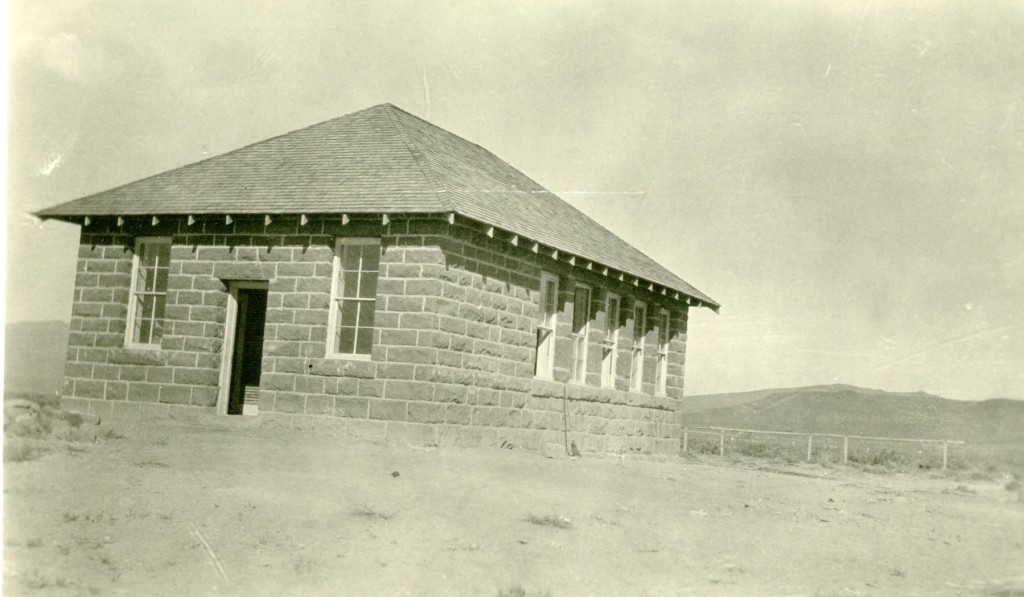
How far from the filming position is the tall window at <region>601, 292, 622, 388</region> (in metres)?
19.0

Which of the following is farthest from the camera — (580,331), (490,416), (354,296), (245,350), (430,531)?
(580,331)

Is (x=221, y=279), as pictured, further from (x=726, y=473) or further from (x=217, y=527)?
(x=726, y=473)

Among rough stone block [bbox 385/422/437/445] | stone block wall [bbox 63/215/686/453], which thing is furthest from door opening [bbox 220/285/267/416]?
rough stone block [bbox 385/422/437/445]

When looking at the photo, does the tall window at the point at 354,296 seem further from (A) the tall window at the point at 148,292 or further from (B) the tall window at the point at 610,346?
(B) the tall window at the point at 610,346

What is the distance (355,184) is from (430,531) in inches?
301

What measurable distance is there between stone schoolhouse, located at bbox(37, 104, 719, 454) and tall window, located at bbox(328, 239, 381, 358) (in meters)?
0.03

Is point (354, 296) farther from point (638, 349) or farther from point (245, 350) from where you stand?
point (638, 349)

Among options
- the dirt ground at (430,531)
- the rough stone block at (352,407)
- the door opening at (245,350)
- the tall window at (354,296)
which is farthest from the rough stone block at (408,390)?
the door opening at (245,350)

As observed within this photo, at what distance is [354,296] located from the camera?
47.2 ft

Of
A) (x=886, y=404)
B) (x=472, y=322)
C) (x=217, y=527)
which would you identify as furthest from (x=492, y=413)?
→ (x=886, y=404)

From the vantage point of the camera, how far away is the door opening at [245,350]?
15.2 meters

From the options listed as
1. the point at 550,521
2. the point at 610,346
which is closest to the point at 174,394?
the point at 550,521

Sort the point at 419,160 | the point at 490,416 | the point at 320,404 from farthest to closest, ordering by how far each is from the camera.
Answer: the point at 419,160 < the point at 490,416 < the point at 320,404

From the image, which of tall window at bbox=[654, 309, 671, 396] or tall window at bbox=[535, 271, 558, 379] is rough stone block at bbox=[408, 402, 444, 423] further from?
tall window at bbox=[654, 309, 671, 396]
